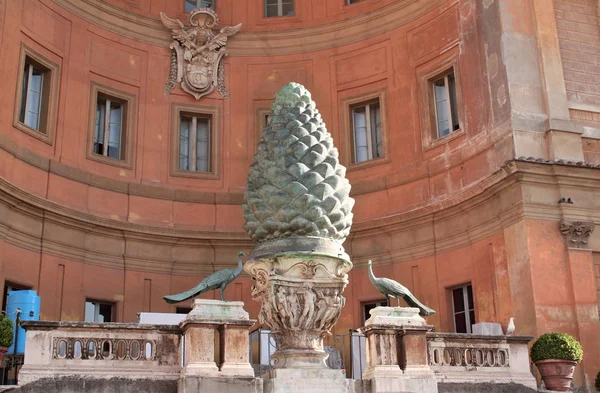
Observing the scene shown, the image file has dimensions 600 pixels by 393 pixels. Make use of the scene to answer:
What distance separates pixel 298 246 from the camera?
27.8 ft

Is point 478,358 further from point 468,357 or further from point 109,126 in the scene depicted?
point 109,126

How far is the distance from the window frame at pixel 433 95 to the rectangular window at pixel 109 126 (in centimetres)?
687

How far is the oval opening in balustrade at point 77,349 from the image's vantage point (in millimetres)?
8867

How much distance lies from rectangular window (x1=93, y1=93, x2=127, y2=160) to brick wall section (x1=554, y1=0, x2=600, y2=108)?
9.86m

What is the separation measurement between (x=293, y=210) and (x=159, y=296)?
34.2ft

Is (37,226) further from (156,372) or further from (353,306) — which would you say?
(156,372)

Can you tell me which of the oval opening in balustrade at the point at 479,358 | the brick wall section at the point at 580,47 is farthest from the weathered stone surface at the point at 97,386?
the brick wall section at the point at 580,47

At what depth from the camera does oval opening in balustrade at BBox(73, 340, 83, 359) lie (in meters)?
8.87

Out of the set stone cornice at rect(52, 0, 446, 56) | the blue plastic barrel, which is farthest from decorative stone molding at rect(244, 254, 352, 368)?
stone cornice at rect(52, 0, 446, 56)

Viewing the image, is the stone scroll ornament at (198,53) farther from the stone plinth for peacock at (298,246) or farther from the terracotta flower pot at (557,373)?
the stone plinth for peacock at (298,246)

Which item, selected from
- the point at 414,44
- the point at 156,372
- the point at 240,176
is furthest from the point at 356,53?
the point at 156,372

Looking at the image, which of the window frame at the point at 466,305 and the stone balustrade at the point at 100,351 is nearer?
the stone balustrade at the point at 100,351

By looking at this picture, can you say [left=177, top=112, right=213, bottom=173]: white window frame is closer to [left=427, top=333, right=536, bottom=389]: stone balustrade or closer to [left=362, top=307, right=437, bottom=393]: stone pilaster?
[left=427, top=333, right=536, bottom=389]: stone balustrade

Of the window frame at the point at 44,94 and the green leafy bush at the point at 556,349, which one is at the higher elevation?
the window frame at the point at 44,94
